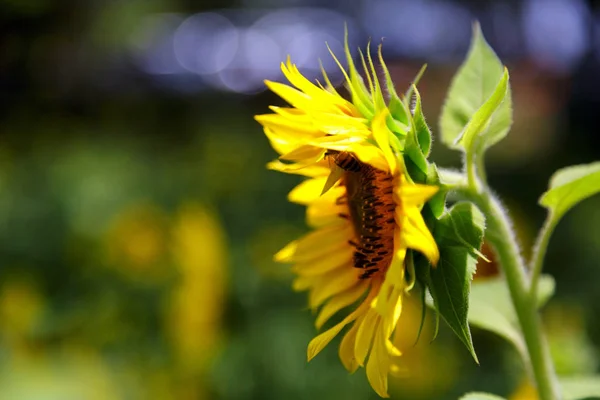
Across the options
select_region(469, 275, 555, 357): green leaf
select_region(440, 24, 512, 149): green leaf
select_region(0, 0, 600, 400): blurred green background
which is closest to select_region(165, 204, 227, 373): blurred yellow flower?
select_region(0, 0, 600, 400): blurred green background

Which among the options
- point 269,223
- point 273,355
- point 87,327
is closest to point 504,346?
point 273,355

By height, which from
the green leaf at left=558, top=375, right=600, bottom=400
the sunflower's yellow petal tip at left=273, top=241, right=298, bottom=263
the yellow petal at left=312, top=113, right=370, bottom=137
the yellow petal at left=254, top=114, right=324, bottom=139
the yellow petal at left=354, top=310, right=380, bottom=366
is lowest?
the green leaf at left=558, top=375, right=600, bottom=400

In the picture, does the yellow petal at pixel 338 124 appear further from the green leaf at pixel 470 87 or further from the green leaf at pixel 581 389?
the green leaf at pixel 581 389

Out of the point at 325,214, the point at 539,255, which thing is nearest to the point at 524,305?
the point at 539,255

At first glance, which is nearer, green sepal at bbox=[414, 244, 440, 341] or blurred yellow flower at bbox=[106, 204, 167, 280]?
green sepal at bbox=[414, 244, 440, 341]

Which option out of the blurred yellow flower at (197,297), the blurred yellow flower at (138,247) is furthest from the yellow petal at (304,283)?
the blurred yellow flower at (138,247)

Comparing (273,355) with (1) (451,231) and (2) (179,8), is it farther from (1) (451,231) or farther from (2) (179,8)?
(2) (179,8)

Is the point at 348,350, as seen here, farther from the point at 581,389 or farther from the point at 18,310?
the point at 18,310

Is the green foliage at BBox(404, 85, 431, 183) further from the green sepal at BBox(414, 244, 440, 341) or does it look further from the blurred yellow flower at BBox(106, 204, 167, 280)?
the blurred yellow flower at BBox(106, 204, 167, 280)
